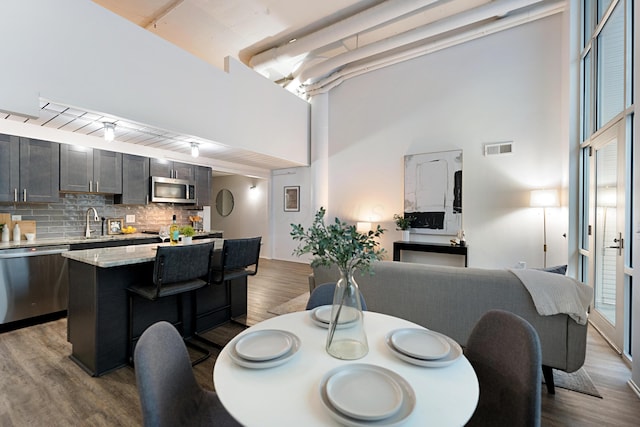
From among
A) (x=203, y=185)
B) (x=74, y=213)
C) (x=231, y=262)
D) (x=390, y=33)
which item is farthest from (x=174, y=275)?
(x=390, y=33)

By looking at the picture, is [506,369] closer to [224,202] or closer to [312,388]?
[312,388]

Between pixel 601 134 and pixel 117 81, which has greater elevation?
pixel 117 81

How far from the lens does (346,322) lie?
42.4 inches

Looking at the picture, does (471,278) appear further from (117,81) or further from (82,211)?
(82,211)

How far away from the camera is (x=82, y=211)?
4039mm

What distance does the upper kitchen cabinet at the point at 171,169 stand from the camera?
4.55 m

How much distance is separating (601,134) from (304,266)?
17.0 feet

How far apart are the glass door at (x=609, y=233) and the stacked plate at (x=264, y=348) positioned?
3.14 m

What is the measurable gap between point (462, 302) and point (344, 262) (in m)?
1.41

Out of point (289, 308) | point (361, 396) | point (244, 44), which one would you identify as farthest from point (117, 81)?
point (361, 396)

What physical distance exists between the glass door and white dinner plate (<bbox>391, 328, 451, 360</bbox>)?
2594 mm

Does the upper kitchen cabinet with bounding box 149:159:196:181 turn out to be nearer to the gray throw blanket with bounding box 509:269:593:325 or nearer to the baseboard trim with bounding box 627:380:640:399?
the gray throw blanket with bounding box 509:269:593:325

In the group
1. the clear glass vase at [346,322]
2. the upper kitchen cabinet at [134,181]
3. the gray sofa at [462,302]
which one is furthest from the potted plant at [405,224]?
the clear glass vase at [346,322]

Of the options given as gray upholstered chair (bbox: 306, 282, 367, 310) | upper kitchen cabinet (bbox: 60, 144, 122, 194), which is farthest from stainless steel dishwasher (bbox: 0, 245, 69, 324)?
gray upholstered chair (bbox: 306, 282, 367, 310)
